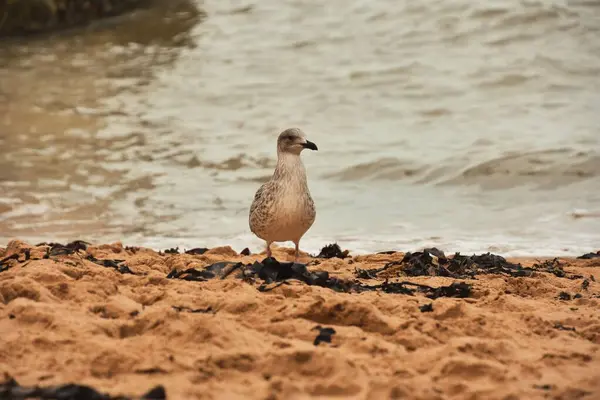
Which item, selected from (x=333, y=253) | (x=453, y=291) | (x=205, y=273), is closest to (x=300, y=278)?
(x=205, y=273)

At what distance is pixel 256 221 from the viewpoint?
6418 millimetres

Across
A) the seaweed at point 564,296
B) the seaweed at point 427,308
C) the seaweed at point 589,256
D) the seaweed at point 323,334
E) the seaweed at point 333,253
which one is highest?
the seaweed at point 323,334

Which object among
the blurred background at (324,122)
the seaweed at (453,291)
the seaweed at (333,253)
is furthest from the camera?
the blurred background at (324,122)

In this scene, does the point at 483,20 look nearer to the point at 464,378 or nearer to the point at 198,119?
the point at 198,119

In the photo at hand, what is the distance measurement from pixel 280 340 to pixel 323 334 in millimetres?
214

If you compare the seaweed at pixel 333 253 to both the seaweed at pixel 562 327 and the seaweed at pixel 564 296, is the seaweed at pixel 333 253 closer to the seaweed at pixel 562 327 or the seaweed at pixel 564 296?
the seaweed at pixel 564 296

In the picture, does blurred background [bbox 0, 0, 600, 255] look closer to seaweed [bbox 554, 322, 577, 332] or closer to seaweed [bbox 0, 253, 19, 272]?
seaweed [bbox 0, 253, 19, 272]

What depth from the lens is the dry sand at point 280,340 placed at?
3.27 metres

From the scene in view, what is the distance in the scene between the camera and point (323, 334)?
3.78 meters

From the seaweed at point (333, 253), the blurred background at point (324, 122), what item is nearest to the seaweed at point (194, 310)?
the seaweed at point (333, 253)

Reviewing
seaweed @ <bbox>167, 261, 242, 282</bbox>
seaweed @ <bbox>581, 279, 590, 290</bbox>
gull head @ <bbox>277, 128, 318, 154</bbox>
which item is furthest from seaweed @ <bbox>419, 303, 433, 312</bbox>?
gull head @ <bbox>277, 128, 318, 154</bbox>

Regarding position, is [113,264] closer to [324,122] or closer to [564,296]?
[564,296]

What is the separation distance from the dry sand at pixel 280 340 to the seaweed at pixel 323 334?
0.03 m

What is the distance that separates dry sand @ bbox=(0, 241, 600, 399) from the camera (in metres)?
3.27
